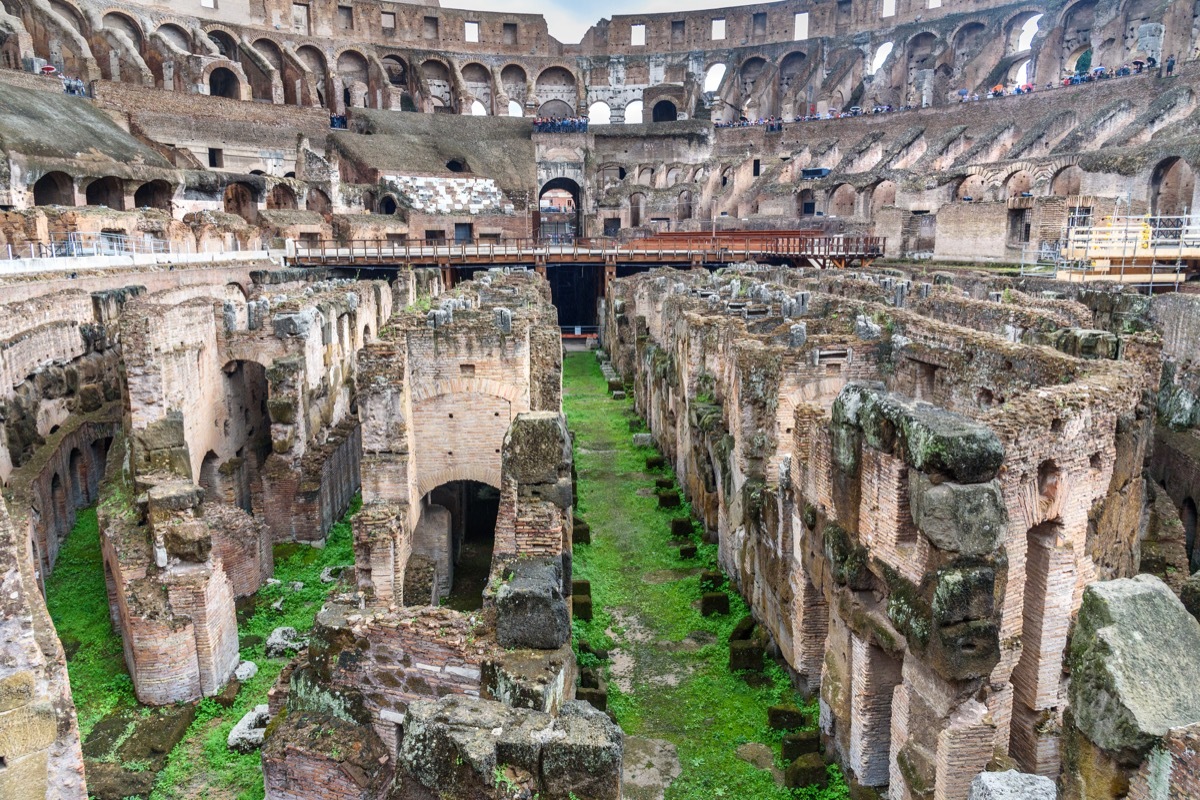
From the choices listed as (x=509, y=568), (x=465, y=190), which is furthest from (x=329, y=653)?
(x=465, y=190)

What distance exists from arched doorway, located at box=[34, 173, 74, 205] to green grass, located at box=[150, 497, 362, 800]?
2713 centimetres

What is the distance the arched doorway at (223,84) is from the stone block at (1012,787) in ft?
188

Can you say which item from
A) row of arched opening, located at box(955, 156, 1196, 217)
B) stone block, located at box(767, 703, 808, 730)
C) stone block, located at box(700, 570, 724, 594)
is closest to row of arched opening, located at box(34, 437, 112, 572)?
stone block, located at box(700, 570, 724, 594)

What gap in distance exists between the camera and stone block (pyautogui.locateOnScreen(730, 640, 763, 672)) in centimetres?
945

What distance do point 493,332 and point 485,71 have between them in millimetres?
60132

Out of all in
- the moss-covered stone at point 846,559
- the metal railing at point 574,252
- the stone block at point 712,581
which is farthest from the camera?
the metal railing at point 574,252

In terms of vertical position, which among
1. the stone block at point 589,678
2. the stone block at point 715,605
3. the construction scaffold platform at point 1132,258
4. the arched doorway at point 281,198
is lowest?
the stone block at point 589,678

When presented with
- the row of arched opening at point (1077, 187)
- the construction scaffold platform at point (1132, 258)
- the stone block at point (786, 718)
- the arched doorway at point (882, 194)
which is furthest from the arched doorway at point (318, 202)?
the stone block at point (786, 718)

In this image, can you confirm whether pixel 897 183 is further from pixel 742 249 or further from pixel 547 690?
pixel 547 690

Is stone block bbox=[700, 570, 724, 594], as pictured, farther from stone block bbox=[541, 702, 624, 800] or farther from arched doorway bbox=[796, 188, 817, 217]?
arched doorway bbox=[796, 188, 817, 217]

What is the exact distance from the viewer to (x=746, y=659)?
9.46m

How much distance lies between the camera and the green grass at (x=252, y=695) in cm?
771

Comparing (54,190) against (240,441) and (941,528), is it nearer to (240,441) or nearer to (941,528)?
(240,441)

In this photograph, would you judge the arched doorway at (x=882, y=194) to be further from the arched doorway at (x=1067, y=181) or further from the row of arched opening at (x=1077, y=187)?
the arched doorway at (x=1067, y=181)
